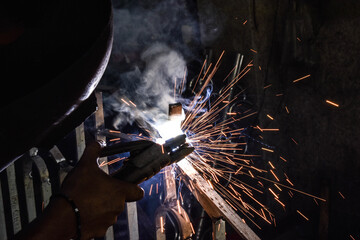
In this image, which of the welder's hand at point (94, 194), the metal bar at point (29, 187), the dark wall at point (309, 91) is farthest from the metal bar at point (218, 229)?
the dark wall at point (309, 91)


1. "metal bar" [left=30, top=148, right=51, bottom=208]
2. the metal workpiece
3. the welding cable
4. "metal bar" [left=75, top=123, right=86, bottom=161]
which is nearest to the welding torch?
the welding cable

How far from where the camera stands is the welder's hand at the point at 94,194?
1.10m

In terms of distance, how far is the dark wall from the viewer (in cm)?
351

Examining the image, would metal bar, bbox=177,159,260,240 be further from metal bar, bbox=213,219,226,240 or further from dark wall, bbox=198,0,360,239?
dark wall, bbox=198,0,360,239

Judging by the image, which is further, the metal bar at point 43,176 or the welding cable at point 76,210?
the metal bar at point 43,176

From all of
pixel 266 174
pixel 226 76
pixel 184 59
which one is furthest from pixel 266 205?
pixel 184 59

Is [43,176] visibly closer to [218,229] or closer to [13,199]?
[13,199]

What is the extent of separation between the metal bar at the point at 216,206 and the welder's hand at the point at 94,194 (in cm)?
76

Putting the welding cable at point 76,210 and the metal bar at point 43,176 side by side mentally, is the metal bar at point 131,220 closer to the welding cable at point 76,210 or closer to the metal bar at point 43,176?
the metal bar at point 43,176

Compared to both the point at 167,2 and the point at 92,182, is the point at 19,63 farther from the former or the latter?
the point at 167,2

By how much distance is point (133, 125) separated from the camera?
365 centimetres

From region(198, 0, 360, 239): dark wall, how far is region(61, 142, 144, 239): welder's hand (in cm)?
292

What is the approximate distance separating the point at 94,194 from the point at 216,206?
0.96 meters

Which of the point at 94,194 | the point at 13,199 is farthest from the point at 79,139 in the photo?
the point at 94,194
